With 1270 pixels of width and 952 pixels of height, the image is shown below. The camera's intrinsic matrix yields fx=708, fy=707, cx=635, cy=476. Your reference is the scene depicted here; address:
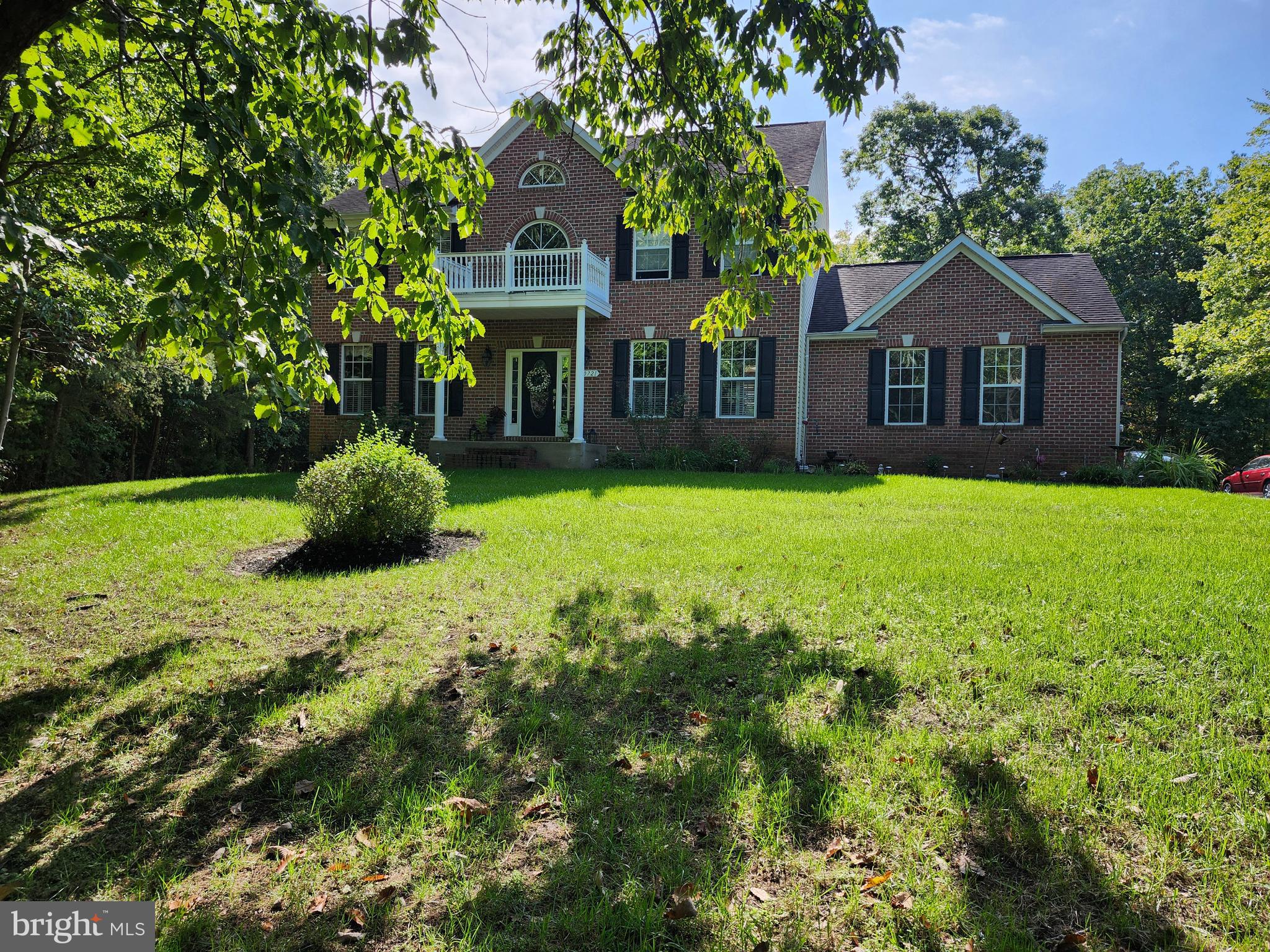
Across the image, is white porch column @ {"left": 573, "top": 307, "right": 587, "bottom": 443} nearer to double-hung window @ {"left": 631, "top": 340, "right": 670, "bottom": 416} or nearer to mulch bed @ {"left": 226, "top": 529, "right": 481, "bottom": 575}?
double-hung window @ {"left": 631, "top": 340, "right": 670, "bottom": 416}

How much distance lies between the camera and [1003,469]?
50.8 ft

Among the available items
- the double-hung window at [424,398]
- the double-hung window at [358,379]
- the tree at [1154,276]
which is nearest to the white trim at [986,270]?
the double-hung window at [424,398]

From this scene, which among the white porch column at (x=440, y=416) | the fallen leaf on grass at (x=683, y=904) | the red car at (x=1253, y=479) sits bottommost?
the fallen leaf on grass at (x=683, y=904)

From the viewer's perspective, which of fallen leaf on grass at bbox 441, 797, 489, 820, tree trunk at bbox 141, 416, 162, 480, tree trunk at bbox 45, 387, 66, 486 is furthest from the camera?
tree trunk at bbox 141, 416, 162, 480

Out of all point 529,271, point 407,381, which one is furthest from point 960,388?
point 407,381

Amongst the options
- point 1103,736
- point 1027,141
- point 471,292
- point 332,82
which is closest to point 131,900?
point 1103,736

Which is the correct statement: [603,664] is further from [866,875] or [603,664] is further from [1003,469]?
[1003,469]

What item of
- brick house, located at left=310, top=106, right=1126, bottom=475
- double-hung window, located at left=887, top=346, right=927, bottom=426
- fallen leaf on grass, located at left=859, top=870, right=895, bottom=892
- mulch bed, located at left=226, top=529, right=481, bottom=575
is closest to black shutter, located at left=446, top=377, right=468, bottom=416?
brick house, located at left=310, top=106, right=1126, bottom=475

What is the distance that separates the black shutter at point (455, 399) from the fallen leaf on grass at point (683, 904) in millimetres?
16724

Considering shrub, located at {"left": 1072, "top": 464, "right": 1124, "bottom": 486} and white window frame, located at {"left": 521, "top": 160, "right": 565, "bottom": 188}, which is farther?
white window frame, located at {"left": 521, "top": 160, "right": 565, "bottom": 188}

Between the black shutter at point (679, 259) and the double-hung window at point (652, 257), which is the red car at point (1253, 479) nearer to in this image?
the black shutter at point (679, 259)

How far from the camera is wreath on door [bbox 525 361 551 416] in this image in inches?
703

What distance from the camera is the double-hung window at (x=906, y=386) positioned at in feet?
53.8

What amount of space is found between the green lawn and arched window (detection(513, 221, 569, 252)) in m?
13.5
